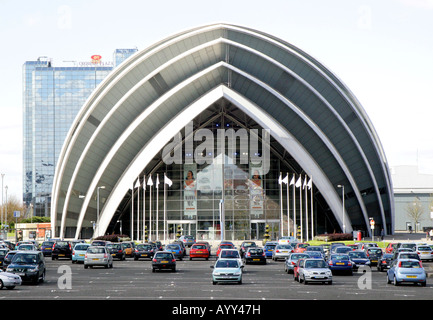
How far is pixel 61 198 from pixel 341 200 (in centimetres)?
3761

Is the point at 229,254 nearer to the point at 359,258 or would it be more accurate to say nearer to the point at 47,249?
the point at 359,258

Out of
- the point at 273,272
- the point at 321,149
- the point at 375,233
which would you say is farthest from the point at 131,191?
the point at 273,272

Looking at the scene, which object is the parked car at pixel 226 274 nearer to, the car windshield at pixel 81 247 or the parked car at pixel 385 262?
the parked car at pixel 385 262

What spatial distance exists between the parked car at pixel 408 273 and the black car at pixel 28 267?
1876 centimetres

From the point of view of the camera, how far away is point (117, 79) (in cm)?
9138

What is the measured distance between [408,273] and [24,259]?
20.4 m

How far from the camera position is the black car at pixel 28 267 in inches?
1480

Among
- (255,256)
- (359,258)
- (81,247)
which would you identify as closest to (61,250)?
(81,247)

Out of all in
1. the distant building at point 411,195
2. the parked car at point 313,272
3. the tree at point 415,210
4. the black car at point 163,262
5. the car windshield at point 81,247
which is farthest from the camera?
the distant building at point 411,195

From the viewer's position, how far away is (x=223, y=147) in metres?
98.7

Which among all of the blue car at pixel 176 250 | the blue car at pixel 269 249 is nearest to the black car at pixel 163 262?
the blue car at pixel 176 250

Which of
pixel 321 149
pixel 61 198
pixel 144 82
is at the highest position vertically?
pixel 144 82
